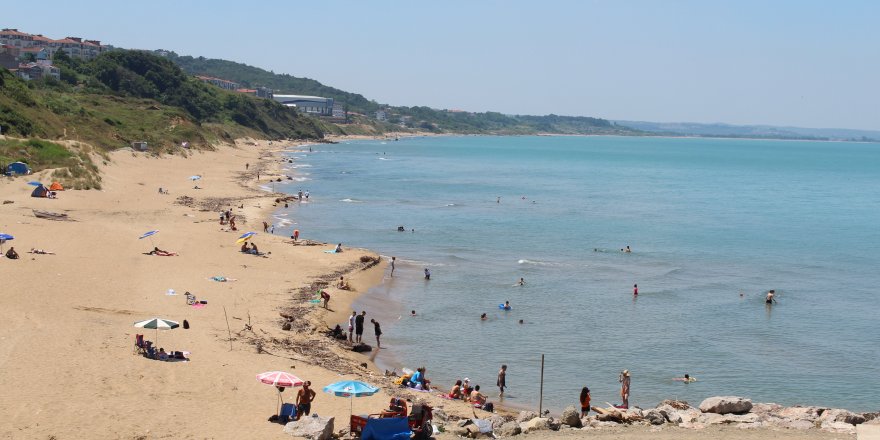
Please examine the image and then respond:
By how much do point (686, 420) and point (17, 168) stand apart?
43042mm

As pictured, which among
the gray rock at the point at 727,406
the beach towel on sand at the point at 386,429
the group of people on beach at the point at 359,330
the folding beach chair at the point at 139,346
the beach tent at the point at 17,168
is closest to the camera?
the beach towel on sand at the point at 386,429

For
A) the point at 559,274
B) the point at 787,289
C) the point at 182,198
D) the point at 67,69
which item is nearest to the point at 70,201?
the point at 182,198

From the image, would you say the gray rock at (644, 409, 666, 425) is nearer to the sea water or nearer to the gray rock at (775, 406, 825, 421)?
the gray rock at (775, 406, 825, 421)

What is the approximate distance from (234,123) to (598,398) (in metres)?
134

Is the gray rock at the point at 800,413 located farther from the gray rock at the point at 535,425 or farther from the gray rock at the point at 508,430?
the gray rock at the point at 508,430

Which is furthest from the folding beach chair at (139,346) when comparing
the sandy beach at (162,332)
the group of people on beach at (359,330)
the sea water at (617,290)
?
the group of people on beach at (359,330)

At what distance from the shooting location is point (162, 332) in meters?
22.3

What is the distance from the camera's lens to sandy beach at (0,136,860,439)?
16.3 metres

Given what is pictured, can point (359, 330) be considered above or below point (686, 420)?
below

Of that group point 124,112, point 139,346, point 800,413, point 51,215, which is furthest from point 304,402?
point 124,112

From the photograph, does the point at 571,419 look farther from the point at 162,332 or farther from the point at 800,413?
the point at 162,332

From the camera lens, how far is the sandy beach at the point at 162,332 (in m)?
16.3

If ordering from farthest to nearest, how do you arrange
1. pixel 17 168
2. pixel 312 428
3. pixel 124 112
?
pixel 124 112, pixel 17 168, pixel 312 428

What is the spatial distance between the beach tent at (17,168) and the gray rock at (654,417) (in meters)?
42.3
